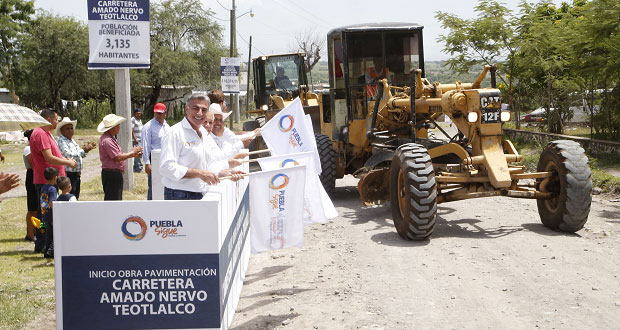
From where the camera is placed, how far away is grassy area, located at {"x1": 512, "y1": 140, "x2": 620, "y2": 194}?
14.3 metres

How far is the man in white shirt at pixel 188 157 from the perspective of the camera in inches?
256

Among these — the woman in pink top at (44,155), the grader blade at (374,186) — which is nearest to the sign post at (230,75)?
the grader blade at (374,186)

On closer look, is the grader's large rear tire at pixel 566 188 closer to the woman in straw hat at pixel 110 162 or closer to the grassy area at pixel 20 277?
the woman in straw hat at pixel 110 162

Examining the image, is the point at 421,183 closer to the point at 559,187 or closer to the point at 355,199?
the point at 559,187

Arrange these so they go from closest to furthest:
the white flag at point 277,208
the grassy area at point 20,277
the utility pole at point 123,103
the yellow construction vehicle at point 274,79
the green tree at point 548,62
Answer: the grassy area at point 20,277 < the white flag at point 277,208 < the utility pole at point 123,103 < the yellow construction vehicle at point 274,79 < the green tree at point 548,62

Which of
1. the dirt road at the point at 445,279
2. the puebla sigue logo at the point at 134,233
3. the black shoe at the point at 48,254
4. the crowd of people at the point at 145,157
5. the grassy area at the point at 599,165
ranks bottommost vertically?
the dirt road at the point at 445,279

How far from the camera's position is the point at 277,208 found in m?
7.14

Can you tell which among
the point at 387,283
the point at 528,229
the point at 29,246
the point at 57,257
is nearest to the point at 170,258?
the point at 57,257

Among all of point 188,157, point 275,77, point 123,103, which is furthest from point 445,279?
point 275,77

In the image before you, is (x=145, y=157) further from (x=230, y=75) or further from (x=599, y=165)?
(x=230, y=75)

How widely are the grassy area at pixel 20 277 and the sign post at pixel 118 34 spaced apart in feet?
9.62

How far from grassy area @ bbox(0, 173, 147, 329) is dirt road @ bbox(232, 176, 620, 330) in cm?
185

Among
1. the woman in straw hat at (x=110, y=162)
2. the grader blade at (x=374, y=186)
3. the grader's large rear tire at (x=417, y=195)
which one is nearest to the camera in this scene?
the grader's large rear tire at (x=417, y=195)

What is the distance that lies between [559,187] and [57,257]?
272 inches
